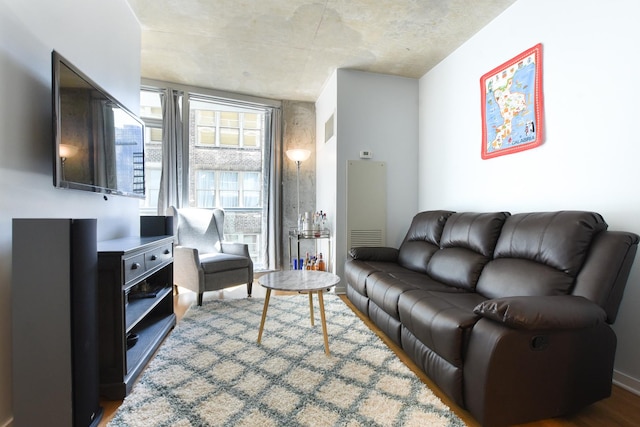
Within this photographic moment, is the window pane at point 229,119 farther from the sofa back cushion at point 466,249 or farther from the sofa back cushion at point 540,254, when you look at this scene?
the sofa back cushion at point 540,254

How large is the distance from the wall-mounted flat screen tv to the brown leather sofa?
1.99 metres

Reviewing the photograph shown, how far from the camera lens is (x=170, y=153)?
3.65m

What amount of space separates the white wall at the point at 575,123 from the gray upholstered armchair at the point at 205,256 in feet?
8.02

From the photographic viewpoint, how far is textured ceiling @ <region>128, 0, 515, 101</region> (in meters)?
2.36

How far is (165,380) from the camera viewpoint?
5.29ft

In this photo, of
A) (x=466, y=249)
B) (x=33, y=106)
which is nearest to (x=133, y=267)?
(x=33, y=106)

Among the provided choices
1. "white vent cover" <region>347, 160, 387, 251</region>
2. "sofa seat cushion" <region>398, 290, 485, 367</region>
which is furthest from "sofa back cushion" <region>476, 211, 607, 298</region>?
"white vent cover" <region>347, 160, 387, 251</region>

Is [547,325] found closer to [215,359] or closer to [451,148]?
[215,359]

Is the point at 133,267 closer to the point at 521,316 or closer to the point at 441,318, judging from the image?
the point at 441,318

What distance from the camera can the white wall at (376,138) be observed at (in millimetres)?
3404

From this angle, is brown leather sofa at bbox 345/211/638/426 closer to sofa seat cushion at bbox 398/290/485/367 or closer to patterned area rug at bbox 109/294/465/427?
sofa seat cushion at bbox 398/290/485/367

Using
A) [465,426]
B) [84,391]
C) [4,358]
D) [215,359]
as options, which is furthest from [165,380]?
[465,426]

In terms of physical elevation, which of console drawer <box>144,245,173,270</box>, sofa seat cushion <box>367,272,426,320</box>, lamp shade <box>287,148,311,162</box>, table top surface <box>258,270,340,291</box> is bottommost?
sofa seat cushion <box>367,272,426,320</box>


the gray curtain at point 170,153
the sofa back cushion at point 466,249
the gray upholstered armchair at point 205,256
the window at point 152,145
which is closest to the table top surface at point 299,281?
the sofa back cushion at point 466,249
